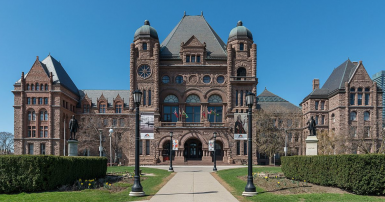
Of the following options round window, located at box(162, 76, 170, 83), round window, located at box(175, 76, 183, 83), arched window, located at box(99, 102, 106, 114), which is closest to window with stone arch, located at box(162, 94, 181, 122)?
round window, located at box(162, 76, 170, 83)

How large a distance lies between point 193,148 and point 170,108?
8.44 m

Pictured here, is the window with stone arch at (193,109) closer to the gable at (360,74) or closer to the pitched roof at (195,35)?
the pitched roof at (195,35)

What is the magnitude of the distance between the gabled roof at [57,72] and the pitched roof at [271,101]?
43391 millimetres

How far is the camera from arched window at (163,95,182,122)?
61375 millimetres

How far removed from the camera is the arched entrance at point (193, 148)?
59812mm

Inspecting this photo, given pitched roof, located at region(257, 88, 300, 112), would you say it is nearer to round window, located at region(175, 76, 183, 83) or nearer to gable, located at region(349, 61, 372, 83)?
gable, located at region(349, 61, 372, 83)

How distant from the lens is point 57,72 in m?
71.1

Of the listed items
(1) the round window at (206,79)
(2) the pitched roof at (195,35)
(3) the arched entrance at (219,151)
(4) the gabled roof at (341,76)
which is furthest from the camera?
(4) the gabled roof at (341,76)

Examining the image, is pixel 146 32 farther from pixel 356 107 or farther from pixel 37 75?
pixel 356 107

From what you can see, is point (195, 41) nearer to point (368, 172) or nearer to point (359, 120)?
point (359, 120)

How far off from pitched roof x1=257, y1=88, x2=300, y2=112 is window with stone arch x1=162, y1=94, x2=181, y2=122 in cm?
2290

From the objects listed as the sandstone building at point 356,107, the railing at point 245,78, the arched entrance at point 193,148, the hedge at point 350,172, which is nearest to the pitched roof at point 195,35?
the railing at point 245,78

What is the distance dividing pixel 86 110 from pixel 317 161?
6693 cm

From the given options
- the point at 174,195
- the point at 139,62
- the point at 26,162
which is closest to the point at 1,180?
the point at 26,162
